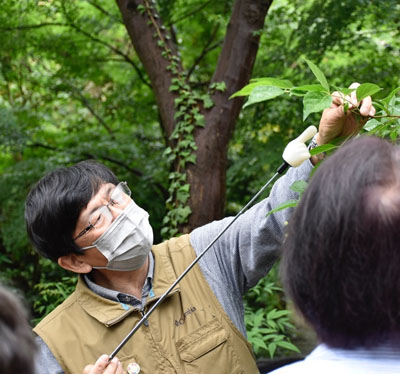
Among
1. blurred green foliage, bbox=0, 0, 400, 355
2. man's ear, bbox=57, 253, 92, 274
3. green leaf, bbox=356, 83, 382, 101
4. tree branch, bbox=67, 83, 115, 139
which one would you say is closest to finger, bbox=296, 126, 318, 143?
green leaf, bbox=356, 83, 382, 101

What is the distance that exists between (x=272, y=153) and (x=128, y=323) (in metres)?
2.22

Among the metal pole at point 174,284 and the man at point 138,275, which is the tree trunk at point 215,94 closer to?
the man at point 138,275

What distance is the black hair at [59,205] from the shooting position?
5.90 feet

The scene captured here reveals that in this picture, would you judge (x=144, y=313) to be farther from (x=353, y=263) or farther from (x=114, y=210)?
(x=353, y=263)

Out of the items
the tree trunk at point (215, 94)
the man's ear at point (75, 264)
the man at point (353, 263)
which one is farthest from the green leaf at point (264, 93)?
the tree trunk at point (215, 94)

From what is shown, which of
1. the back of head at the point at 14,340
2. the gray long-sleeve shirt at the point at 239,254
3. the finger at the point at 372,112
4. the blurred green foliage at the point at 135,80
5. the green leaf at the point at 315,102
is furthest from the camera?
the blurred green foliage at the point at 135,80

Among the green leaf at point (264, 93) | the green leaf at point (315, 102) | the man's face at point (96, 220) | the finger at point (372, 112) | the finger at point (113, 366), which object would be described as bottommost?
the finger at point (113, 366)

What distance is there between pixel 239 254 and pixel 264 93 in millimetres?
666

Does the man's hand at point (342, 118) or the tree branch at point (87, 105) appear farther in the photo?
the tree branch at point (87, 105)

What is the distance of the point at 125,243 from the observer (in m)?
1.82

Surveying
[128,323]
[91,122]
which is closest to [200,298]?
[128,323]

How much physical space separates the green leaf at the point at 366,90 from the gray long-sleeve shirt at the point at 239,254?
1.12 ft

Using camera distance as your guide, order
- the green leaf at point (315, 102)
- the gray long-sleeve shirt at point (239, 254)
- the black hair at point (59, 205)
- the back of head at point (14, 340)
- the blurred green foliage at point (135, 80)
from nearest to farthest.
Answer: the back of head at point (14, 340) < the green leaf at point (315, 102) < the gray long-sleeve shirt at point (239, 254) < the black hair at point (59, 205) < the blurred green foliage at point (135, 80)

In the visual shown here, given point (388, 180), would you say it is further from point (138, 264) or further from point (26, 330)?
point (138, 264)
